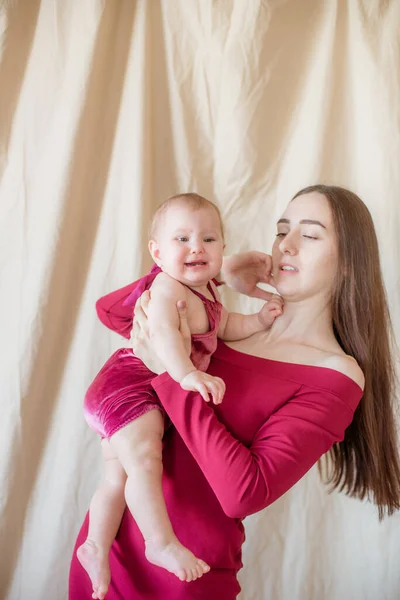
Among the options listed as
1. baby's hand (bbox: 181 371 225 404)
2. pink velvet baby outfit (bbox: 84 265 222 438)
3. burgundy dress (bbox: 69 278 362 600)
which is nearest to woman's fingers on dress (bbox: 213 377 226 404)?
baby's hand (bbox: 181 371 225 404)

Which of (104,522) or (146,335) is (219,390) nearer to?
(146,335)

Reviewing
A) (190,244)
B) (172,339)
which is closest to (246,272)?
(190,244)

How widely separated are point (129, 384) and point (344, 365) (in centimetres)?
46

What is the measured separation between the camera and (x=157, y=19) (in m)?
1.79

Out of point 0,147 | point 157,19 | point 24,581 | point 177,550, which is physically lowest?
point 24,581

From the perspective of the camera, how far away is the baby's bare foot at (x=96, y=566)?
117 centimetres

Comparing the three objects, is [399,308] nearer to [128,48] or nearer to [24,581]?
[128,48]

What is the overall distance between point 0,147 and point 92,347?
65 centimetres

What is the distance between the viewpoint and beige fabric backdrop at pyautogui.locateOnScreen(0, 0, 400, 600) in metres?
1.72

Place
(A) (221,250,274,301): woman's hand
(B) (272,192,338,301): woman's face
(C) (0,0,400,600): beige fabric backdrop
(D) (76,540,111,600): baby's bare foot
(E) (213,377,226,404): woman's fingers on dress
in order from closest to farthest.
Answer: (E) (213,377,226,404): woman's fingers on dress
(D) (76,540,111,600): baby's bare foot
(B) (272,192,338,301): woman's face
(A) (221,250,274,301): woman's hand
(C) (0,0,400,600): beige fabric backdrop

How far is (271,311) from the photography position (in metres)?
1.41

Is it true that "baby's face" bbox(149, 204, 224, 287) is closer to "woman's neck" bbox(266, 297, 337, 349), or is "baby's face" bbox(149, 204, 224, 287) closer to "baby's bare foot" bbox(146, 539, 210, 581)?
"woman's neck" bbox(266, 297, 337, 349)

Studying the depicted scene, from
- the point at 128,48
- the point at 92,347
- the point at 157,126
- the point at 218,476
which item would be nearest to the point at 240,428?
the point at 218,476

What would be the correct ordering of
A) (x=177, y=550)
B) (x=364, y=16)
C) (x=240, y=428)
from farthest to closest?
1. (x=364, y=16)
2. (x=240, y=428)
3. (x=177, y=550)
